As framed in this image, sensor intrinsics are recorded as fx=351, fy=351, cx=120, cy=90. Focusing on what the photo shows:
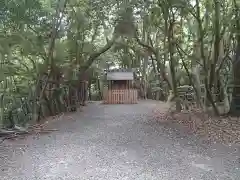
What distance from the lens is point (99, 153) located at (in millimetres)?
7086

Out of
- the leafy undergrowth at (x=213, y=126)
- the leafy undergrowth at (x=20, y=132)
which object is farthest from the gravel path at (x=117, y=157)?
the leafy undergrowth at (x=213, y=126)

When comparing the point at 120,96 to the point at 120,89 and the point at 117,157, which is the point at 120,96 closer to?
the point at 120,89

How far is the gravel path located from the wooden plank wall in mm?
14339

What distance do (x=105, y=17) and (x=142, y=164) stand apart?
936 centimetres

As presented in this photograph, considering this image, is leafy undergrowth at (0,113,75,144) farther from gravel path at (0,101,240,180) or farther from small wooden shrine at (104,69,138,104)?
small wooden shrine at (104,69,138,104)

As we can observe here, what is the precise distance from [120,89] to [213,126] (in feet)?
53.4

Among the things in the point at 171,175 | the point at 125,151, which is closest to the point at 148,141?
the point at 125,151

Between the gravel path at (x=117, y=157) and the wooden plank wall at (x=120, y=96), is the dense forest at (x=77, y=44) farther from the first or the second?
the wooden plank wall at (x=120, y=96)

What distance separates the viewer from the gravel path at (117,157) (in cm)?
554

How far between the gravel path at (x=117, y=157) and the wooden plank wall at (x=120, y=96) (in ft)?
47.0

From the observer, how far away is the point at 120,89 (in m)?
26.2

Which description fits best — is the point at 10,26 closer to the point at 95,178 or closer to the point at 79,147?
the point at 79,147

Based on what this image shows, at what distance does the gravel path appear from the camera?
18.2ft

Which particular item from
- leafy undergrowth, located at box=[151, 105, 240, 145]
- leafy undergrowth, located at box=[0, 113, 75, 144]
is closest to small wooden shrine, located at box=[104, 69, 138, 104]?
leafy undergrowth, located at box=[151, 105, 240, 145]
